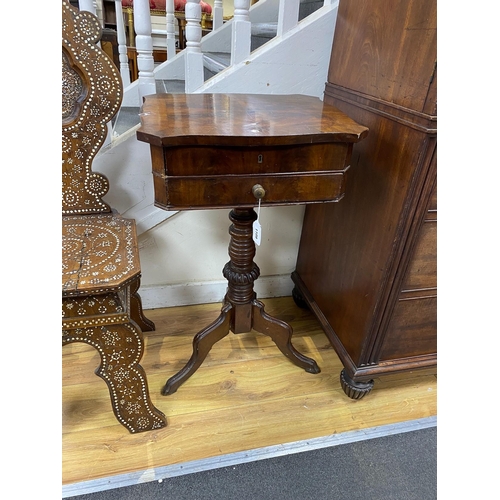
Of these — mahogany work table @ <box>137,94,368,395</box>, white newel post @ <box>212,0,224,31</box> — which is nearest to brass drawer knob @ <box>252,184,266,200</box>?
mahogany work table @ <box>137,94,368,395</box>

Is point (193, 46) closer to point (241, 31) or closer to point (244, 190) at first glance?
point (241, 31)

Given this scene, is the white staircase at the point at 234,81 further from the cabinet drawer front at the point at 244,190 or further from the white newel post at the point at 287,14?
the cabinet drawer front at the point at 244,190

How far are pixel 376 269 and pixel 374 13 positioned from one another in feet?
2.03

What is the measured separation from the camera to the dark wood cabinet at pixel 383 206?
0.76 m

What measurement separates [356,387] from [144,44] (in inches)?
47.3

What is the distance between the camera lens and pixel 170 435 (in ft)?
3.35

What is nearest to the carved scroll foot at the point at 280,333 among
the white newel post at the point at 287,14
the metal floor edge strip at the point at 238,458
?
the metal floor edge strip at the point at 238,458

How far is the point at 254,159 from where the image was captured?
0.73 meters

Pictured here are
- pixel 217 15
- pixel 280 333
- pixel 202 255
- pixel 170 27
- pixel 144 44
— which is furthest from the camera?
pixel 217 15

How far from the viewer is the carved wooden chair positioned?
31.4 inches

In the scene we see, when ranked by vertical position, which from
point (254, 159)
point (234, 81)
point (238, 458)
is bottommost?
point (238, 458)

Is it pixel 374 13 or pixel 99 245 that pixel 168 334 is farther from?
pixel 374 13

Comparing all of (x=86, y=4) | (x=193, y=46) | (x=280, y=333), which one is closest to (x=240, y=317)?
(x=280, y=333)

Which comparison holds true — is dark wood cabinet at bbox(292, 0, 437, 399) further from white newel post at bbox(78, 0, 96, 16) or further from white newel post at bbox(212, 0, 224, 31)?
white newel post at bbox(212, 0, 224, 31)
